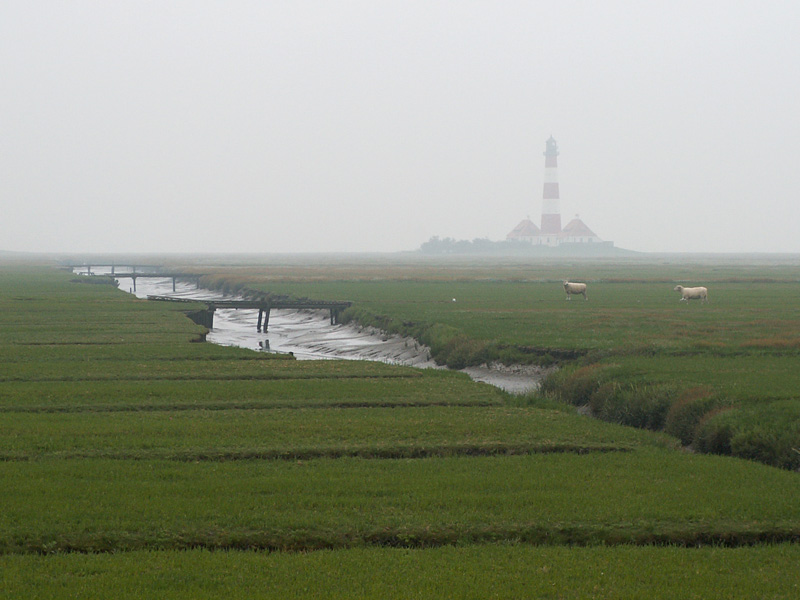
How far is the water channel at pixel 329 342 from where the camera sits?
108 ft

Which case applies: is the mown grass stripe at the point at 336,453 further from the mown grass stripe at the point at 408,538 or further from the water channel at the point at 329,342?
the water channel at the point at 329,342

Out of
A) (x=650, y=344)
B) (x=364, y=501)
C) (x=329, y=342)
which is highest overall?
(x=650, y=344)

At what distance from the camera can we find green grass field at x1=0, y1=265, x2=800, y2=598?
10.8 metres

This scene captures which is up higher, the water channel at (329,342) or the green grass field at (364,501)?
the green grass field at (364,501)

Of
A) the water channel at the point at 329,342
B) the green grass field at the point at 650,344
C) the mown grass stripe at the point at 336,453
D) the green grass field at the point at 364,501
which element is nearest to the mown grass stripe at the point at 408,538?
the green grass field at the point at 364,501

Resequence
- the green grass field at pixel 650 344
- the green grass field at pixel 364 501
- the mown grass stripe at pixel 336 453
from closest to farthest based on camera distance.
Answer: the green grass field at pixel 364 501
the mown grass stripe at pixel 336 453
the green grass field at pixel 650 344

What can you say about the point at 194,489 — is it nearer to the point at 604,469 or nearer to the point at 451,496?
the point at 451,496

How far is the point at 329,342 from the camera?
158 feet

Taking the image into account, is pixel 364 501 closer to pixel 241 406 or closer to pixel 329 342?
pixel 241 406

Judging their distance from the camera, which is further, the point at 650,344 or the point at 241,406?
the point at 650,344

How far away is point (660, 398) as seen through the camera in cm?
2311

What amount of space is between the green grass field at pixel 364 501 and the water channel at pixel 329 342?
27.1ft

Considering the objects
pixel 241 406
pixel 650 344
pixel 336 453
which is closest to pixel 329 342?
pixel 650 344

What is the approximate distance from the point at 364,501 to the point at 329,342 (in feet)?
114
